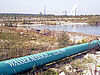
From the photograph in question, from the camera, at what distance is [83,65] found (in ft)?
24.7

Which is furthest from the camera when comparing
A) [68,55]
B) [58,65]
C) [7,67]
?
[68,55]

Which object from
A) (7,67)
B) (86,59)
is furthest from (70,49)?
(7,67)

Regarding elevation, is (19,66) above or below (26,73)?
above

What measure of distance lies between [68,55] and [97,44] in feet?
11.8

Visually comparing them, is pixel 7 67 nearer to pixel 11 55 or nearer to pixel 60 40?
pixel 11 55

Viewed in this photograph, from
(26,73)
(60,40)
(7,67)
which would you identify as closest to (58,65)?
(26,73)

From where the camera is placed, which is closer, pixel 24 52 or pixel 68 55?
pixel 68 55

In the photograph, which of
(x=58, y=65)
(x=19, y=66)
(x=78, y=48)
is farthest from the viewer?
(x=78, y=48)

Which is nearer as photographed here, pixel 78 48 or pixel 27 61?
pixel 27 61

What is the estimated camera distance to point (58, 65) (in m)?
7.43

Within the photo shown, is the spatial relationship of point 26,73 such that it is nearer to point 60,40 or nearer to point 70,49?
point 70,49

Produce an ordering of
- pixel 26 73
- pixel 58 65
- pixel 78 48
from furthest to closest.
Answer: pixel 78 48 < pixel 58 65 < pixel 26 73

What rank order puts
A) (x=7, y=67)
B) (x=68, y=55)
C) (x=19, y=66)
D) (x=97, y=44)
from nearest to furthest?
(x=7, y=67) → (x=19, y=66) → (x=68, y=55) → (x=97, y=44)

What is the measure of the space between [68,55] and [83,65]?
108cm
